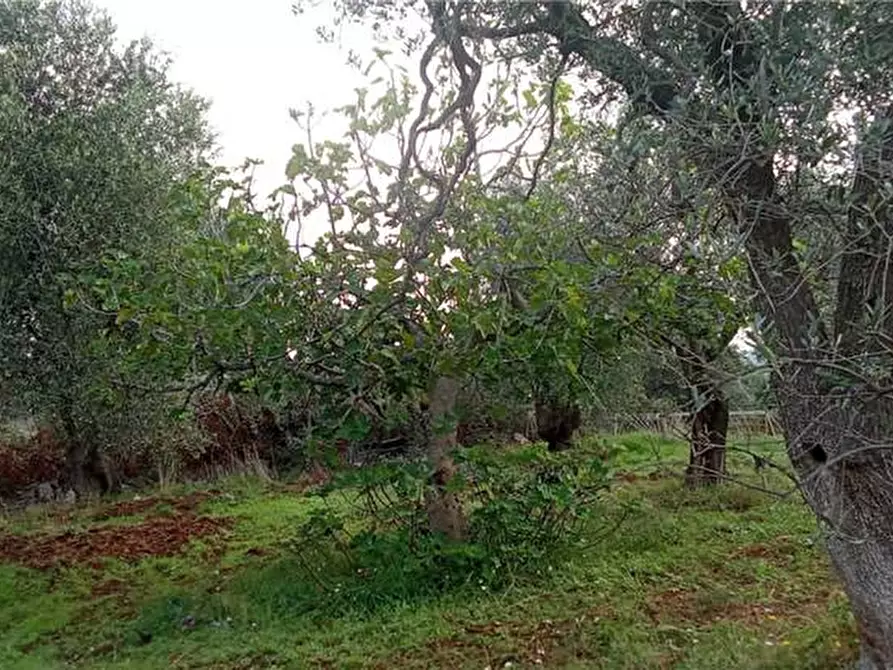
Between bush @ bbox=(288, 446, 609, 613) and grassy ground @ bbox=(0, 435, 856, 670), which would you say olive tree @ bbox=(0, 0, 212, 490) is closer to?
grassy ground @ bbox=(0, 435, 856, 670)

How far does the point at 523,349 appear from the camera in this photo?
4.55 meters

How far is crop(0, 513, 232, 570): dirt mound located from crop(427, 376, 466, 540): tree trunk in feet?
10.6

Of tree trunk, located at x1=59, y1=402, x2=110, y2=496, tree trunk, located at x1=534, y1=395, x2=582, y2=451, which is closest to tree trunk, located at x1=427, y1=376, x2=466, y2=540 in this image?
tree trunk, located at x1=59, y1=402, x2=110, y2=496

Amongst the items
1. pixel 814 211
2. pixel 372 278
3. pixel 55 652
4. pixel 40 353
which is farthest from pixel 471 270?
pixel 40 353

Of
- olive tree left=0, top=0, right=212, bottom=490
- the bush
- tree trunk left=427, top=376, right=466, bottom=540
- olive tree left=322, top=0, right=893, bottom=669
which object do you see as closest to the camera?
olive tree left=322, top=0, right=893, bottom=669

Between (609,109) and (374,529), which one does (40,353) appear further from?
(609,109)

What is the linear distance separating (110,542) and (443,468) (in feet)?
13.8

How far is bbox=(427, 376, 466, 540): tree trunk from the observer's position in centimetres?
548

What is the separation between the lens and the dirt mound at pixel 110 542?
7.48 metres

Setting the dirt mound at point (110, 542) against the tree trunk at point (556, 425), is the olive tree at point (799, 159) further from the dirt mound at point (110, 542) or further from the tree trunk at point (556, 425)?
the tree trunk at point (556, 425)

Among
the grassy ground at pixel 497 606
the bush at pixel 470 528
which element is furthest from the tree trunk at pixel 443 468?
the grassy ground at pixel 497 606

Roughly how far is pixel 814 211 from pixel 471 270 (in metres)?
1.67

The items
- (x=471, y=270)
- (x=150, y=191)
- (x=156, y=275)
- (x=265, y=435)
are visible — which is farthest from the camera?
(x=265, y=435)

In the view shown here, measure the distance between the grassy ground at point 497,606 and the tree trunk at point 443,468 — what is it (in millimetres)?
458
